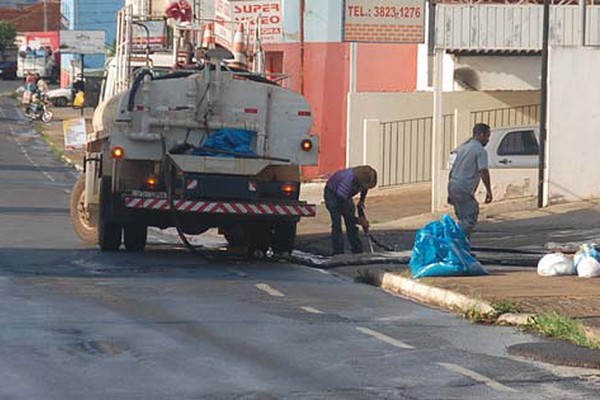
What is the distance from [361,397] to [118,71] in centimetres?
1273

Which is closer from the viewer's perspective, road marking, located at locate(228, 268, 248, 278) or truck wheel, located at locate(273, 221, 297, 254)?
road marking, located at locate(228, 268, 248, 278)

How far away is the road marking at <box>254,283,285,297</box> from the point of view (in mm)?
14602

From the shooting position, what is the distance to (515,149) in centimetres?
2559

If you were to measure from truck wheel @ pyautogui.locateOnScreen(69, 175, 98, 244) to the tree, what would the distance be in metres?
93.9

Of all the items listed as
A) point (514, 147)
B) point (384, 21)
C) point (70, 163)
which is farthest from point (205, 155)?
point (70, 163)

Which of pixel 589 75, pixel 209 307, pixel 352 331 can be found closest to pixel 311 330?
pixel 352 331

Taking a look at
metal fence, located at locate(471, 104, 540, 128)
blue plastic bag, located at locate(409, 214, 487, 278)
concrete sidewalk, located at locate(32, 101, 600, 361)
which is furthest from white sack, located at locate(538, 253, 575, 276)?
metal fence, located at locate(471, 104, 540, 128)

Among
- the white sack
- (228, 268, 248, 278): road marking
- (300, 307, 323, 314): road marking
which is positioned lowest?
(228, 268, 248, 278): road marking

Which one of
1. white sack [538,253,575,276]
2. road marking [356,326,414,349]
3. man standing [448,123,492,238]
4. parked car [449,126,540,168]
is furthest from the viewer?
parked car [449,126,540,168]

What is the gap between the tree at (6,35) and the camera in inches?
4476

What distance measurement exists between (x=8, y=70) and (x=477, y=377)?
313 ft

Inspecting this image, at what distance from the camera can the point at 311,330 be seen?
11922 mm

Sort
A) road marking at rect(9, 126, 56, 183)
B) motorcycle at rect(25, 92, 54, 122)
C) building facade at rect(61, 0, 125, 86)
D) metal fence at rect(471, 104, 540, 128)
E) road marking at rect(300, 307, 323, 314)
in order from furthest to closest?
1. building facade at rect(61, 0, 125, 86)
2. motorcycle at rect(25, 92, 54, 122)
3. road marking at rect(9, 126, 56, 183)
4. metal fence at rect(471, 104, 540, 128)
5. road marking at rect(300, 307, 323, 314)

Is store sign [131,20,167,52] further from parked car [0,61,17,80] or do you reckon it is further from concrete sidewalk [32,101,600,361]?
parked car [0,61,17,80]
